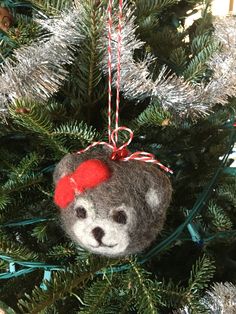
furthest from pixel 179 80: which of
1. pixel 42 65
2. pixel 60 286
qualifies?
pixel 60 286

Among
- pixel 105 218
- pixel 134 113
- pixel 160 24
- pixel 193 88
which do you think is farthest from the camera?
pixel 160 24

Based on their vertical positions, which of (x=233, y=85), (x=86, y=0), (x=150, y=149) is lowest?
(x=150, y=149)

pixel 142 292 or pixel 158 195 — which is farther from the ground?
pixel 158 195

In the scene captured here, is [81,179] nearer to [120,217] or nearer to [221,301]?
[120,217]

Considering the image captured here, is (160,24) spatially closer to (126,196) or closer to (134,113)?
(134,113)

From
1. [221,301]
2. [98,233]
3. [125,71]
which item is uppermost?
[125,71]

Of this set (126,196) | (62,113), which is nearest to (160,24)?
(62,113)

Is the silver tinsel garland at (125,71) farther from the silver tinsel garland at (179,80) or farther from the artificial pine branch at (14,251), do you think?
the artificial pine branch at (14,251)
